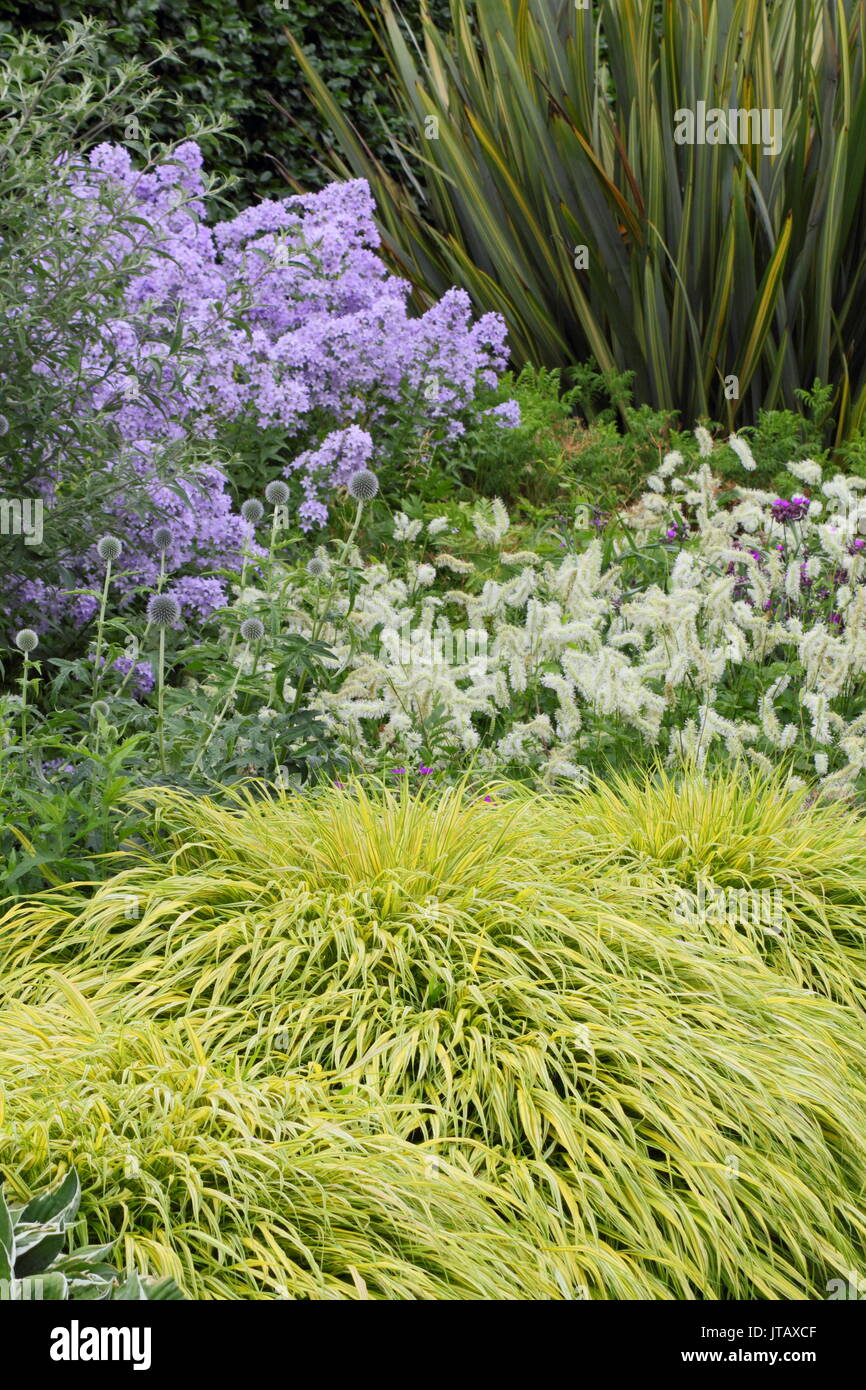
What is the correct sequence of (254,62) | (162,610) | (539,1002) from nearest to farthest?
(539,1002), (162,610), (254,62)

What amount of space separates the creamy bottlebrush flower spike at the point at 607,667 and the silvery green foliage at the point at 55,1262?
1.77 m

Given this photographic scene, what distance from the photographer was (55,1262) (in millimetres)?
1916

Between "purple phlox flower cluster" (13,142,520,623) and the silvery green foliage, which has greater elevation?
"purple phlox flower cluster" (13,142,520,623)

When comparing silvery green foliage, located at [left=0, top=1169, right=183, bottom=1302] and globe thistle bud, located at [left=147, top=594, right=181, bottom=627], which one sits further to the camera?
globe thistle bud, located at [left=147, top=594, right=181, bottom=627]

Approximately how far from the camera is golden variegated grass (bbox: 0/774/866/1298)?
2.38m

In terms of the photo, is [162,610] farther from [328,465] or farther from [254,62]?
[254,62]

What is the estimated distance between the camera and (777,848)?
11.1ft

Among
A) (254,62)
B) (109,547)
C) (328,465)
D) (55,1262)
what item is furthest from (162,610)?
(254,62)

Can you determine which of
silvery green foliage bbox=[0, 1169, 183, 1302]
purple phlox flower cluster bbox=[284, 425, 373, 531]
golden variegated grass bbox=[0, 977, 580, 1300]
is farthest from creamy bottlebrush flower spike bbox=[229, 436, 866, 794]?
silvery green foliage bbox=[0, 1169, 183, 1302]

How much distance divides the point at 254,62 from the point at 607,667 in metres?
6.48

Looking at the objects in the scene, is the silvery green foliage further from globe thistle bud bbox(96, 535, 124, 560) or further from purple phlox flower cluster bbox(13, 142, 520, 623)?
globe thistle bud bbox(96, 535, 124, 560)

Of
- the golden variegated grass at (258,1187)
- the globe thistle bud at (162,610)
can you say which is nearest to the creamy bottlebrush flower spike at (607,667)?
the globe thistle bud at (162,610)

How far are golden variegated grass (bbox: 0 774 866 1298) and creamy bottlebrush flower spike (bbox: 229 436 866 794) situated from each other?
32cm
